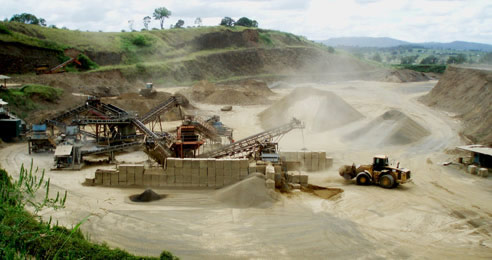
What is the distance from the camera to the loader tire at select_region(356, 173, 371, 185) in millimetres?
25297

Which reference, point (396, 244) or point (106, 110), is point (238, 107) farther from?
point (396, 244)

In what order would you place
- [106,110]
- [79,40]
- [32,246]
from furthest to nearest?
[79,40]
[106,110]
[32,246]

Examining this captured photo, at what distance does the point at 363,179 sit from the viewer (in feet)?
83.1

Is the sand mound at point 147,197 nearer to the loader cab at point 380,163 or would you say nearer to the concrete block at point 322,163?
the concrete block at point 322,163

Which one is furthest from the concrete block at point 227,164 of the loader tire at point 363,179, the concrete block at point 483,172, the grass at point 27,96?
the grass at point 27,96

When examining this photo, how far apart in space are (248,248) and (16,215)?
8120 mm

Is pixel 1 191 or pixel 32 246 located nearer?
pixel 32 246

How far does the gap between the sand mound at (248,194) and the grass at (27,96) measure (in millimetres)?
28094

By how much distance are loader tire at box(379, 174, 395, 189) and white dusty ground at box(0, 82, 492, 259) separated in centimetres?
49

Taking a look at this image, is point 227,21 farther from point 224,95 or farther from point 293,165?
point 293,165

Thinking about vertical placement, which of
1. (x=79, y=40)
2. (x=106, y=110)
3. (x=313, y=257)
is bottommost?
(x=313, y=257)

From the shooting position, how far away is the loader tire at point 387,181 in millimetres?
24672

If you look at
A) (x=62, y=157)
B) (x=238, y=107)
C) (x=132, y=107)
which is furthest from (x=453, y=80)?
(x=62, y=157)

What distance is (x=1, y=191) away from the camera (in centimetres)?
1652
